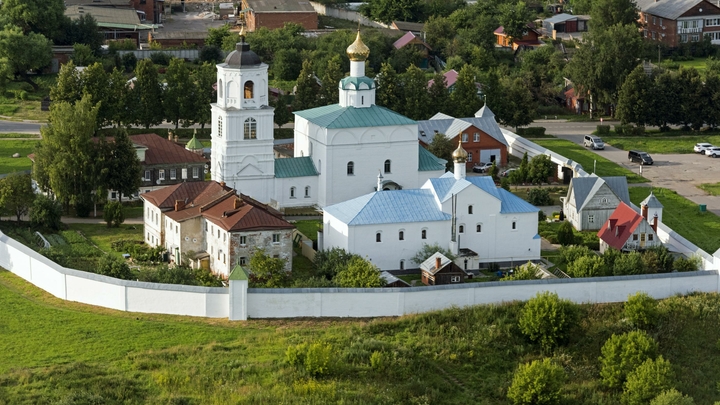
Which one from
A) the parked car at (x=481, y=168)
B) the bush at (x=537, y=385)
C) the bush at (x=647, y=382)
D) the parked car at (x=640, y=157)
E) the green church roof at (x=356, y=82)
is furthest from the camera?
the parked car at (x=640, y=157)

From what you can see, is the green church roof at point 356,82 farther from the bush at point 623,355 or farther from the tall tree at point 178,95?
the bush at point 623,355

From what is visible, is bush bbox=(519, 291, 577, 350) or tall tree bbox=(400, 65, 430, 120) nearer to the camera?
bush bbox=(519, 291, 577, 350)

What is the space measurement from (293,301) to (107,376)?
635 cm

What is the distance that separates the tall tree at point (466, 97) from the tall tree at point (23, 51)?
21300mm

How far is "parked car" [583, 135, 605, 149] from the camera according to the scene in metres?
68.7

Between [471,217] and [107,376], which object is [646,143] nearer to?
[471,217]

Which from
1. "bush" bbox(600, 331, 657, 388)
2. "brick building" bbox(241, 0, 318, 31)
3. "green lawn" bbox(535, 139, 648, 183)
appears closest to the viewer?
"bush" bbox(600, 331, 657, 388)

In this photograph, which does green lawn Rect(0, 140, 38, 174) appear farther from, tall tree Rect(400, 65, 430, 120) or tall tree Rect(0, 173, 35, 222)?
tall tree Rect(400, 65, 430, 120)

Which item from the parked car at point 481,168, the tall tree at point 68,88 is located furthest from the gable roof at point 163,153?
the parked car at point 481,168

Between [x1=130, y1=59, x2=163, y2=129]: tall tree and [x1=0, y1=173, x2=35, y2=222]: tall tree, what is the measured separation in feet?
40.5

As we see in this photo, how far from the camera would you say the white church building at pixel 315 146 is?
179 feet

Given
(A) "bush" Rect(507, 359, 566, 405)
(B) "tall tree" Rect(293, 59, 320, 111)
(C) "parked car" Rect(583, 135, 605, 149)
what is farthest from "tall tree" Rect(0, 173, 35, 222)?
(C) "parked car" Rect(583, 135, 605, 149)

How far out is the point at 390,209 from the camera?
49.0m

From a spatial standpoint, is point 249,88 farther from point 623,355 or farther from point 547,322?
point 623,355
